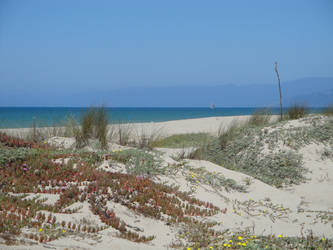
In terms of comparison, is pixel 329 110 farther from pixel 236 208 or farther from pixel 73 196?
pixel 73 196

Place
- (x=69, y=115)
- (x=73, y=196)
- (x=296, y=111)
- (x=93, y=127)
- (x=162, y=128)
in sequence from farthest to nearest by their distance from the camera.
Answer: (x=162, y=128) < (x=296, y=111) < (x=69, y=115) < (x=93, y=127) < (x=73, y=196)

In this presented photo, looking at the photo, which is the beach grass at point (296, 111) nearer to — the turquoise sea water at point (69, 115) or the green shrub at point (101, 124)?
the turquoise sea water at point (69, 115)

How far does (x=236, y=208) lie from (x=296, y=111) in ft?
31.6

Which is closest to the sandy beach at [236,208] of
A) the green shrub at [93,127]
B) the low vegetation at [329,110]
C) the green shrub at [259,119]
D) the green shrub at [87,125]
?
the green shrub at [93,127]

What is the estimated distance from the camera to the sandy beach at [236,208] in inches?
165

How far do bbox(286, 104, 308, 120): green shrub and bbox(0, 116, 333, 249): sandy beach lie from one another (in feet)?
13.0

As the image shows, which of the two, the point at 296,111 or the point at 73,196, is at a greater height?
the point at 296,111

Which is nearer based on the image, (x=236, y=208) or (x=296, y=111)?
(x=236, y=208)

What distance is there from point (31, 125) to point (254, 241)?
9024mm

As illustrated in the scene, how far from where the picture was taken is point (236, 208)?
624 cm

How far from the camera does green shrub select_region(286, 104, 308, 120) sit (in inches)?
563

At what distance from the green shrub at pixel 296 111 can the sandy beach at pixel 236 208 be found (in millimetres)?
3964

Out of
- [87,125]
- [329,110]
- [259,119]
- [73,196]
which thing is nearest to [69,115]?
[87,125]

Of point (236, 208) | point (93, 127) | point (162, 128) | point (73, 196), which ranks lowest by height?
point (236, 208)
